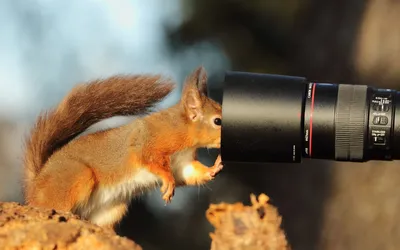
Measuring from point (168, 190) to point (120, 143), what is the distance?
0.26 metres

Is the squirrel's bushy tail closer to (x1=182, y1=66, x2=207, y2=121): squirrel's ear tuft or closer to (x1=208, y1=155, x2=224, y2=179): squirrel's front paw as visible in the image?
(x1=182, y1=66, x2=207, y2=121): squirrel's ear tuft

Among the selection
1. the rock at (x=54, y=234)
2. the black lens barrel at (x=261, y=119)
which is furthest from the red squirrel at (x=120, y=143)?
the rock at (x=54, y=234)

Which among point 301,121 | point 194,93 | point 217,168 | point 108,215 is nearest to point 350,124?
point 301,121

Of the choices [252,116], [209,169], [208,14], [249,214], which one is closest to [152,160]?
[209,169]

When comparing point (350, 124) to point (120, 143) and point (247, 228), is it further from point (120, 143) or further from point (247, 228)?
point (120, 143)

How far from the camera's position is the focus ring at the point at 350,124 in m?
1.75

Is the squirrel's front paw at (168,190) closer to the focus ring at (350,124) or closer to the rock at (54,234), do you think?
the focus ring at (350,124)

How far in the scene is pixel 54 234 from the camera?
1.45 metres

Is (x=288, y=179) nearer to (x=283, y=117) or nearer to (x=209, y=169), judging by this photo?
(x=209, y=169)

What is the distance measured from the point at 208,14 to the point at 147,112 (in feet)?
9.00

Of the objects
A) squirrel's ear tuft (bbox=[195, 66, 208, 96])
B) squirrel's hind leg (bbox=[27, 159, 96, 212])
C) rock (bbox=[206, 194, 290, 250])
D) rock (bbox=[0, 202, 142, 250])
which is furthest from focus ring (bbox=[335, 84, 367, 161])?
squirrel's hind leg (bbox=[27, 159, 96, 212])

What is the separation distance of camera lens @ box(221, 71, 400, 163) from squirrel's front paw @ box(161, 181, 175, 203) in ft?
1.41

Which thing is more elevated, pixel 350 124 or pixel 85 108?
pixel 350 124

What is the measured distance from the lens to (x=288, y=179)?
14.7 feet
